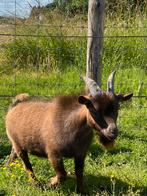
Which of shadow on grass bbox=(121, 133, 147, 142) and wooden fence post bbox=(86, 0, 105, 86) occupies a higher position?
wooden fence post bbox=(86, 0, 105, 86)

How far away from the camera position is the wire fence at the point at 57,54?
1072 cm

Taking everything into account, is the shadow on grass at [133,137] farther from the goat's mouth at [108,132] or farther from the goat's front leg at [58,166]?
the goat's mouth at [108,132]

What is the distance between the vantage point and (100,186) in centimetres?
593

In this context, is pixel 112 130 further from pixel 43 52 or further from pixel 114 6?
pixel 114 6

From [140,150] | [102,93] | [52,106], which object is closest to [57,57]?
[140,150]

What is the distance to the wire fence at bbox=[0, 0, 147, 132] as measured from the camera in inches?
422

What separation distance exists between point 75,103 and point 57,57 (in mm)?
6150

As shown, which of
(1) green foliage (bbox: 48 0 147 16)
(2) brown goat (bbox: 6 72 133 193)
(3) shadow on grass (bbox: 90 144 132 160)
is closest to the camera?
(2) brown goat (bbox: 6 72 133 193)

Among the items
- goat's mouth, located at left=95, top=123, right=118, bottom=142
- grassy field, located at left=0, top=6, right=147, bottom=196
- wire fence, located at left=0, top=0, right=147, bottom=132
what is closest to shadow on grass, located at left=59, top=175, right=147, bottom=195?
grassy field, located at left=0, top=6, right=147, bottom=196

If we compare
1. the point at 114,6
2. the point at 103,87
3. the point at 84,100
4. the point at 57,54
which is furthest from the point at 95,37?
the point at 114,6

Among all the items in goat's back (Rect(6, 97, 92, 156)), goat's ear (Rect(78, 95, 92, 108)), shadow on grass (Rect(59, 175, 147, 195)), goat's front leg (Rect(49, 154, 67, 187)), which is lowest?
shadow on grass (Rect(59, 175, 147, 195))

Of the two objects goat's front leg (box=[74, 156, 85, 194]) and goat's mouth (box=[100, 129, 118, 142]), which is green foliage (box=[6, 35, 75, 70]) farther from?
goat's mouth (box=[100, 129, 118, 142])

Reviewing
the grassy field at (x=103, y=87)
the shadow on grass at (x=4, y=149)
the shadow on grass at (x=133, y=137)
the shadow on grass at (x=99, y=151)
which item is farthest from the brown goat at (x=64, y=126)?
the shadow on grass at (x=133, y=137)

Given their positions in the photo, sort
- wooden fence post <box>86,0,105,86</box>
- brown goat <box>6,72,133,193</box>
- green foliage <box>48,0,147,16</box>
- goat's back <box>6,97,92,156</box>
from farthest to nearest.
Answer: green foliage <box>48,0,147,16</box>
wooden fence post <box>86,0,105,86</box>
goat's back <box>6,97,92,156</box>
brown goat <box>6,72,133,193</box>
